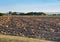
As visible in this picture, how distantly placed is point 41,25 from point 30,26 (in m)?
1.28

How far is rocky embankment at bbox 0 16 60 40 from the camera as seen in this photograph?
2608 centimetres

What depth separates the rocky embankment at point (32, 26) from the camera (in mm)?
26078

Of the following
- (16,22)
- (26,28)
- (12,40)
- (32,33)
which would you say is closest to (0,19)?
(16,22)

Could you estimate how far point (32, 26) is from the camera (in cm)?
2908

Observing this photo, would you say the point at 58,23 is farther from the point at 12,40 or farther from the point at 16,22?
the point at 12,40

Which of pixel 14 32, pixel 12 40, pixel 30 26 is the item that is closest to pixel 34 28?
pixel 30 26

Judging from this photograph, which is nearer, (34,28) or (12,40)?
(12,40)

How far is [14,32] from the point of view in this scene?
2730 centimetres

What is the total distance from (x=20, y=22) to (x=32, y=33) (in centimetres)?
471

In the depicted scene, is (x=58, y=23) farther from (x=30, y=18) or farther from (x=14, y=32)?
(x=14, y=32)

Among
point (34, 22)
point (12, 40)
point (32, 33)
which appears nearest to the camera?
point (12, 40)

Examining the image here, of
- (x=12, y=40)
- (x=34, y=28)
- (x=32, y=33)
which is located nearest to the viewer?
(x=12, y=40)

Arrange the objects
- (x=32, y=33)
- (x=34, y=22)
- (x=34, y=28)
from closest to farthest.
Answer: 1. (x=32, y=33)
2. (x=34, y=28)
3. (x=34, y=22)

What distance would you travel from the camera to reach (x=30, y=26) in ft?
96.0
